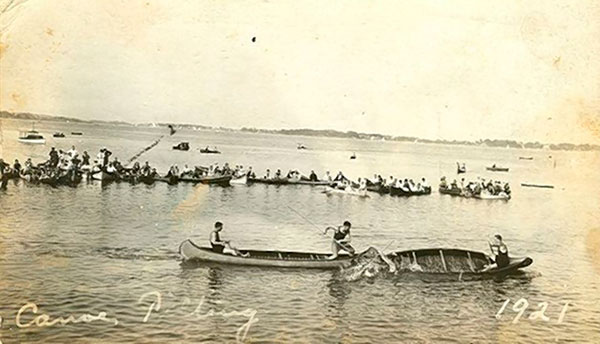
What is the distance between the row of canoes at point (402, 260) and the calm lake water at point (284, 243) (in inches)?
1.6

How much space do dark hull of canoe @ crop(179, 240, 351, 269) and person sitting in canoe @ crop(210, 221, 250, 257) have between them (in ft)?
0.07

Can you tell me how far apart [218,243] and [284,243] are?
326 mm

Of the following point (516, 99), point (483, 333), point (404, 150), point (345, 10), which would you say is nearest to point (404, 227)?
point (404, 150)

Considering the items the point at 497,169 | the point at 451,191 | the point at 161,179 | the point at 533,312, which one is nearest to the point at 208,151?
the point at 161,179

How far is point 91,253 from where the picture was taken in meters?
3.24

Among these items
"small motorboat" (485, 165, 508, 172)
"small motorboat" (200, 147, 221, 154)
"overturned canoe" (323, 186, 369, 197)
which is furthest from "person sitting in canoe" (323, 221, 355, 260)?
"small motorboat" (485, 165, 508, 172)

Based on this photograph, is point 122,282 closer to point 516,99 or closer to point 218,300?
point 218,300

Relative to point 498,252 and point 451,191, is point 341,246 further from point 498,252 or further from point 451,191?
point 498,252

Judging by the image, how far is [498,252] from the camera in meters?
3.47

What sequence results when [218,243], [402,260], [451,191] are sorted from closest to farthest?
[218,243]
[402,260]
[451,191]

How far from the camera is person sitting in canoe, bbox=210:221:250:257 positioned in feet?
10.9

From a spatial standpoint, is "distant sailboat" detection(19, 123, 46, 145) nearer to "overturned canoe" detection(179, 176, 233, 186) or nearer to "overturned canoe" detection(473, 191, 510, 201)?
"overturned canoe" detection(179, 176, 233, 186)

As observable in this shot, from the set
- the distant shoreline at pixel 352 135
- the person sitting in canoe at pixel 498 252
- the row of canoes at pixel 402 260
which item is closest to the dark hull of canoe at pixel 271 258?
the row of canoes at pixel 402 260

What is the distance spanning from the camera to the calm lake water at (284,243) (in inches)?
126
